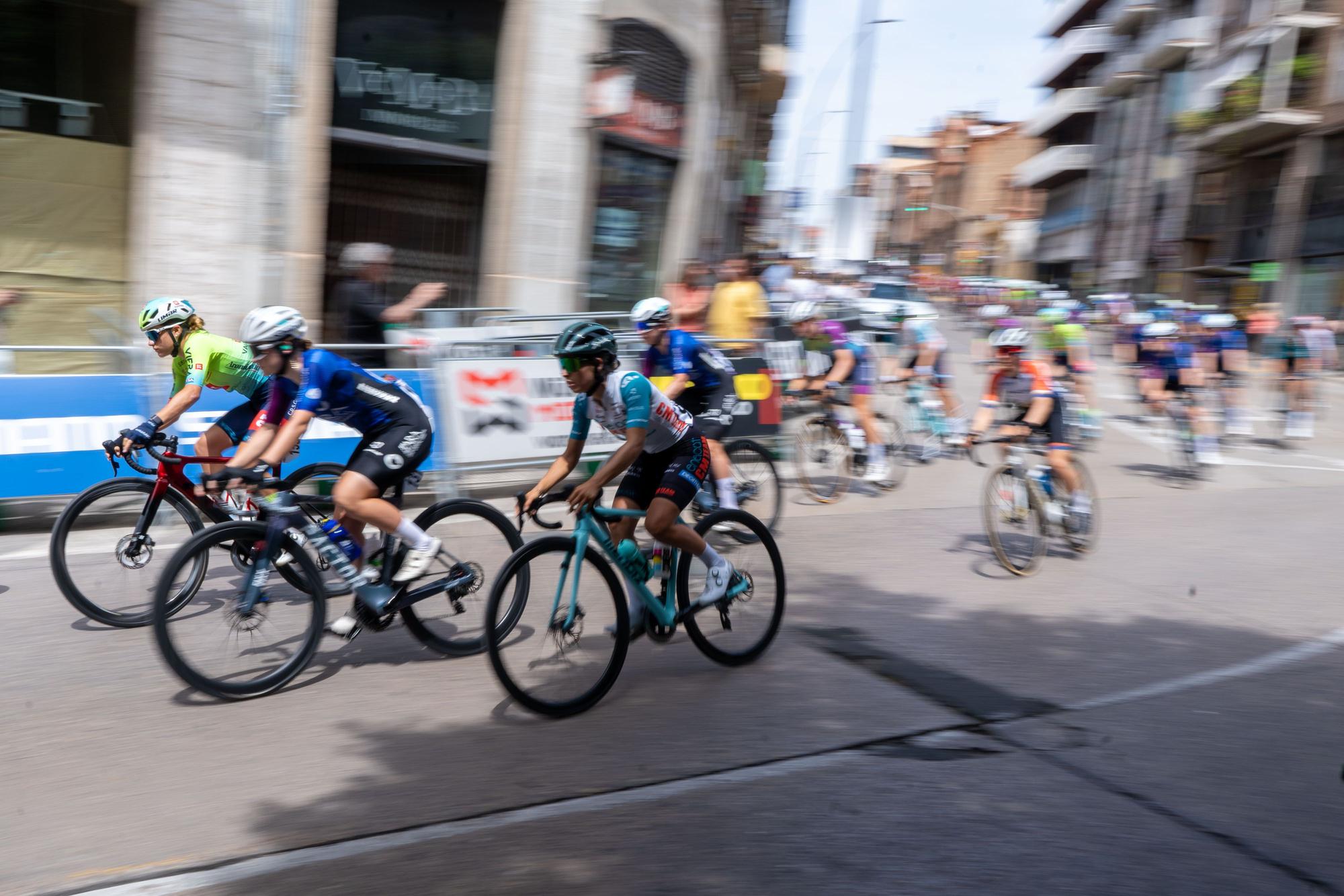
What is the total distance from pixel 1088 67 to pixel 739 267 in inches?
2277

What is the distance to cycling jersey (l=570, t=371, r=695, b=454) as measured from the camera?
4.93 metres

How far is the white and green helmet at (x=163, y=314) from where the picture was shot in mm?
6156

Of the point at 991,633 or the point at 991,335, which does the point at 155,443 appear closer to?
the point at 991,633

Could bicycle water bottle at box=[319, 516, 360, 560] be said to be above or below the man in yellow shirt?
below

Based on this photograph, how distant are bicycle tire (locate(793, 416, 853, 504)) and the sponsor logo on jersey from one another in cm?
572

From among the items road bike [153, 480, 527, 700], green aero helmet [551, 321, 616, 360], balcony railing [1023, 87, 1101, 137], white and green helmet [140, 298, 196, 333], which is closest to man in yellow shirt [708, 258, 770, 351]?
white and green helmet [140, 298, 196, 333]

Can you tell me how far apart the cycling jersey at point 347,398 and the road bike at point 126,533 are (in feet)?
1.89

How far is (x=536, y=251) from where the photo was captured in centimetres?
1375

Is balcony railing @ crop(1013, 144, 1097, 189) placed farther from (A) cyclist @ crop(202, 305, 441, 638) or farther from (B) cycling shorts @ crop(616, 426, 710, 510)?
(A) cyclist @ crop(202, 305, 441, 638)

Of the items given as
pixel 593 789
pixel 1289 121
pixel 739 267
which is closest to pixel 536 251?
pixel 739 267

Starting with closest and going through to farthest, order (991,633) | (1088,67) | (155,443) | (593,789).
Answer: (593,789) < (155,443) < (991,633) < (1088,67)

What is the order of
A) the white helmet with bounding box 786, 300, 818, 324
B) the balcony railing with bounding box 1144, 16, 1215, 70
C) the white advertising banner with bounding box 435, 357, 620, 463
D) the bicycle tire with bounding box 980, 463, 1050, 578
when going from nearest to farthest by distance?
the bicycle tire with bounding box 980, 463, 1050, 578 → the white advertising banner with bounding box 435, 357, 620, 463 → the white helmet with bounding box 786, 300, 818, 324 → the balcony railing with bounding box 1144, 16, 1215, 70

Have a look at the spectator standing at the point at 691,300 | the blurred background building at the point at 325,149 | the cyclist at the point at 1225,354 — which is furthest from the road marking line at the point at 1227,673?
the cyclist at the point at 1225,354

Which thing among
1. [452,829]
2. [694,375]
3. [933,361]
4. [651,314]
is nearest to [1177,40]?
[933,361]
